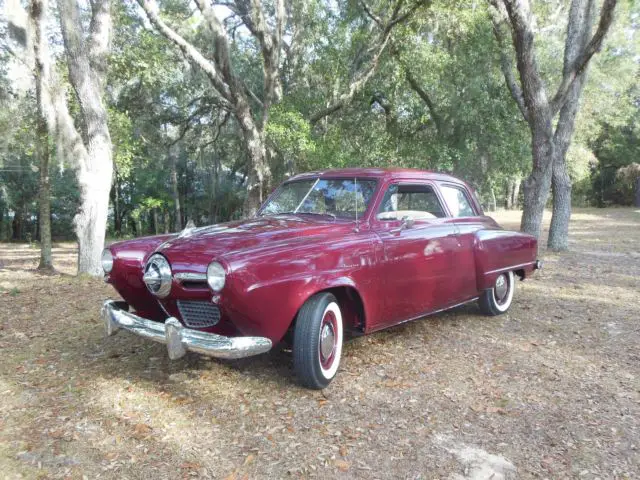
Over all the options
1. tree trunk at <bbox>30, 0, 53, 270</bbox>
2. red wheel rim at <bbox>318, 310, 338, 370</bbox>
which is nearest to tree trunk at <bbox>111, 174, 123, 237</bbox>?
tree trunk at <bbox>30, 0, 53, 270</bbox>

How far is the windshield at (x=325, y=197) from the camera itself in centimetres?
445

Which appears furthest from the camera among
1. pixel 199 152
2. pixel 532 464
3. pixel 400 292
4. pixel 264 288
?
pixel 199 152

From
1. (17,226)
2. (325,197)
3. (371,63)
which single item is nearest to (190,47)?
(371,63)

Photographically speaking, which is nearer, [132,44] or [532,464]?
[532,464]

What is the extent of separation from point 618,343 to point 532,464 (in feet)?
9.42

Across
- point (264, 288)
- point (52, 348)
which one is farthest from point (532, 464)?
point (52, 348)

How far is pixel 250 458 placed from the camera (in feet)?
9.32

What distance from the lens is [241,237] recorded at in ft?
12.1

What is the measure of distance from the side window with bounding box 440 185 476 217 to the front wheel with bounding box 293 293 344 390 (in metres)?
2.17

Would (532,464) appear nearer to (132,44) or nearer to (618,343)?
(618,343)

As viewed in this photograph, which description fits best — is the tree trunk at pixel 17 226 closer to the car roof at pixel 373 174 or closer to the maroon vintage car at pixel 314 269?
the maroon vintage car at pixel 314 269

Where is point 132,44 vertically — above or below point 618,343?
above

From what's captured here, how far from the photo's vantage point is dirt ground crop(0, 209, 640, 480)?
2.79 meters

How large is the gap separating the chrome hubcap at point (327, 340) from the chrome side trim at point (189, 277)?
39.3 inches
